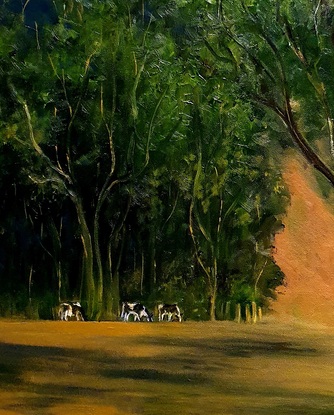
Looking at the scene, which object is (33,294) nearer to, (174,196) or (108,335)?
(174,196)

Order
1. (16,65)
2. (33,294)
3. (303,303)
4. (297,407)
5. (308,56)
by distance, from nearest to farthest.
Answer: (297,407) < (308,56) < (16,65) < (33,294) < (303,303)

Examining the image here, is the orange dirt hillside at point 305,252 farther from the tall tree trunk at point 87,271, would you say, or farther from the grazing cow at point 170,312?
the tall tree trunk at point 87,271

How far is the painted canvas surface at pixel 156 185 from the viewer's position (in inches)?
665

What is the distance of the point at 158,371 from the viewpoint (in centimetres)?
1528

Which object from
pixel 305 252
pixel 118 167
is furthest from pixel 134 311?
pixel 305 252

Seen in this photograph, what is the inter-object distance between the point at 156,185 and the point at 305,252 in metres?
15.6

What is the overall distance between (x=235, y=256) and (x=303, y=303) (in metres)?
8.78

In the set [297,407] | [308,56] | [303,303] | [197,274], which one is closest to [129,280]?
[197,274]

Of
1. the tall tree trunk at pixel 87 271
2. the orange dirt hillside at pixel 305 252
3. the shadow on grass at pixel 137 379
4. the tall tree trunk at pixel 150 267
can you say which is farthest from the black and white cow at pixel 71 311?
the orange dirt hillside at pixel 305 252

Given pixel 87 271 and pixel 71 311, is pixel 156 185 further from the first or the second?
pixel 71 311

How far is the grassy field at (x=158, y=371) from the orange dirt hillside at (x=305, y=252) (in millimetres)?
15517

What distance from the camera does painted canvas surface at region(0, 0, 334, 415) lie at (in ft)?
55.4

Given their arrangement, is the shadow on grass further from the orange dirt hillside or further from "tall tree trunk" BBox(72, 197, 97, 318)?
the orange dirt hillside

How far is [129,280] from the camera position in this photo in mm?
30531
